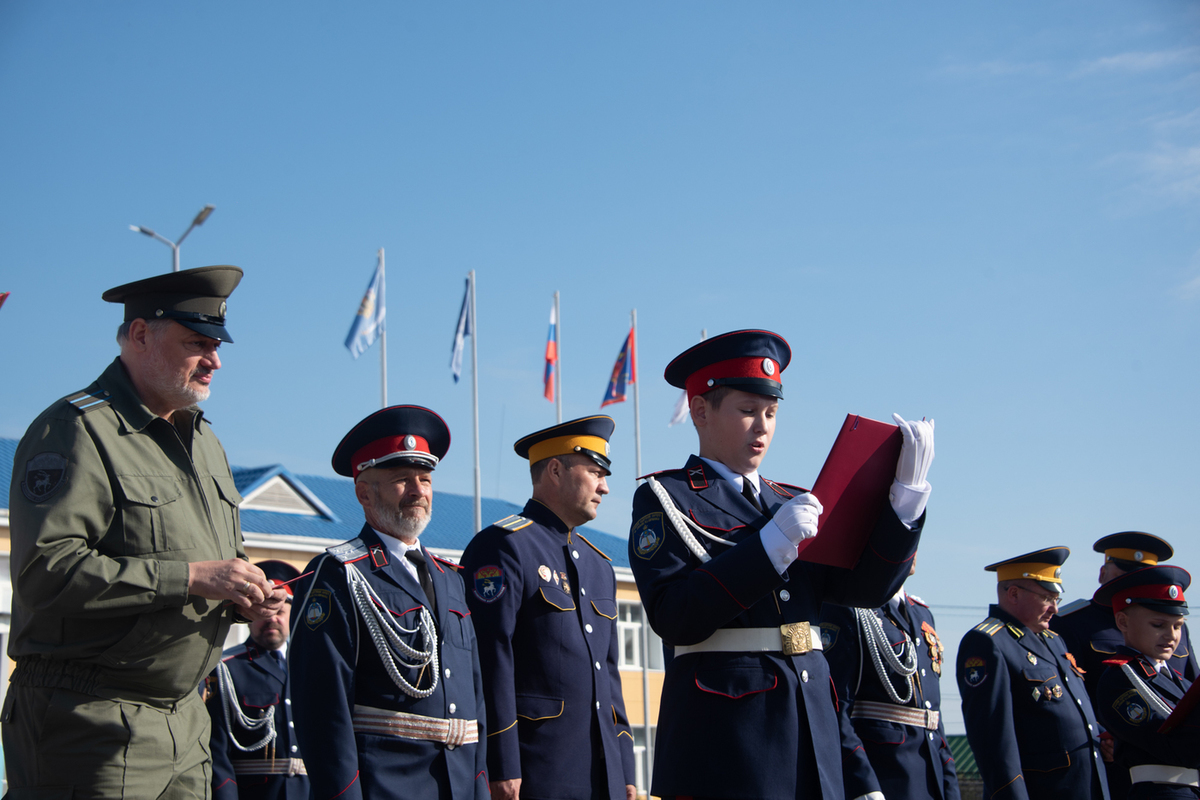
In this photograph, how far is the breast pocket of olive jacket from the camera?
370 cm

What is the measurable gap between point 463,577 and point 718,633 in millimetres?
2402

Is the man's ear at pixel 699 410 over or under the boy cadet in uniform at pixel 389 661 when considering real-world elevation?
over

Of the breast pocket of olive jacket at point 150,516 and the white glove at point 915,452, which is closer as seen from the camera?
the breast pocket of olive jacket at point 150,516

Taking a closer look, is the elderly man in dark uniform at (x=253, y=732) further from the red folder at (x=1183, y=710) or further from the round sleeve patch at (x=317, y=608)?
the red folder at (x=1183, y=710)

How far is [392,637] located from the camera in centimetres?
479

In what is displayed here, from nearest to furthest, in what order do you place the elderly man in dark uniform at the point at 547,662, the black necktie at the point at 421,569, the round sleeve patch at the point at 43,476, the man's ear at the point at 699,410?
the round sleeve patch at the point at 43,476
the man's ear at the point at 699,410
the black necktie at the point at 421,569
the elderly man in dark uniform at the point at 547,662

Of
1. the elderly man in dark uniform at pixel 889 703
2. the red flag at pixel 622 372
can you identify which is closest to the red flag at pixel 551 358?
the red flag at pixel 622 372

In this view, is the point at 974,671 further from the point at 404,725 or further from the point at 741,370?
the point at 404,725

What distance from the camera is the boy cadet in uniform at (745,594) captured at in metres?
3.74

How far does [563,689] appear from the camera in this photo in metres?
5.76

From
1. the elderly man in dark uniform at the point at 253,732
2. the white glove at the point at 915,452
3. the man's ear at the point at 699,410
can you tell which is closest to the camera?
the white glove at the point at 915,452

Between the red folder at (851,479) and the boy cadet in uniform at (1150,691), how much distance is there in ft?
14.3

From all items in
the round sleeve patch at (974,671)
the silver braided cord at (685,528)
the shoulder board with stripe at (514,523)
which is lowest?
the round sleeve patch at (974,671)

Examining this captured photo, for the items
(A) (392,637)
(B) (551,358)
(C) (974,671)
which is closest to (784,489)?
(A) (392,637)
